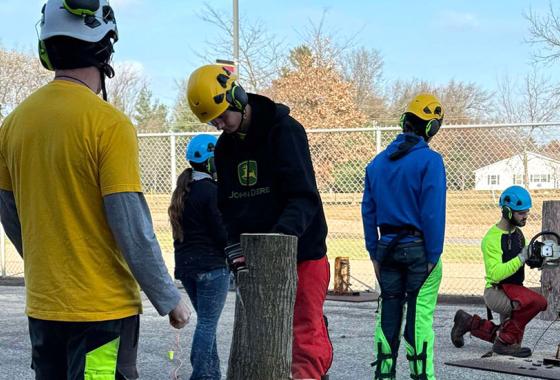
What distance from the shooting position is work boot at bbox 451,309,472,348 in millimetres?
8398

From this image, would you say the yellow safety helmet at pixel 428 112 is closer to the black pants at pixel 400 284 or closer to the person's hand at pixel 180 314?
the black pants at pixel 400 284

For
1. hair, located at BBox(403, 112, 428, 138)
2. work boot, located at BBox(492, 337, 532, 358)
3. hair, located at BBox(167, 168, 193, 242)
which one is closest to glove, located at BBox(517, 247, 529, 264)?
work boot, located at BBox(492, 337, 532, 358)

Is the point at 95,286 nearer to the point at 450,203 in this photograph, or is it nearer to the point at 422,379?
the point at 422,379

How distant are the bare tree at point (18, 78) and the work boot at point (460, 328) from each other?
29279 mm

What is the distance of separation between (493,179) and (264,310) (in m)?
8.90

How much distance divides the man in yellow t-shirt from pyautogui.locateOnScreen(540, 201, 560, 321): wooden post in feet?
22.9

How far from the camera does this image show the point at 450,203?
487 inches

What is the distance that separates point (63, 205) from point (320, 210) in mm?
1850

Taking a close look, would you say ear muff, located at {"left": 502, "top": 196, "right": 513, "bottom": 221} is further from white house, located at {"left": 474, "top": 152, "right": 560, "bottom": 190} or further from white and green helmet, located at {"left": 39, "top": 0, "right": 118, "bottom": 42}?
white and green helmet, located at {"left": 39, "top": 0, "right": 118, "bottom": 42}

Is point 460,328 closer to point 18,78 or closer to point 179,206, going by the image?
point 179,206

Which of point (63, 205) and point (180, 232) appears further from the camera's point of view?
point (180, 232)

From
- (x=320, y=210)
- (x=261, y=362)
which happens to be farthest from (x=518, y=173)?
(x=261, y=362)

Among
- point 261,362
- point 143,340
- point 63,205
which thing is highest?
point 63,205

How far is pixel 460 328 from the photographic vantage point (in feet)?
27.6
